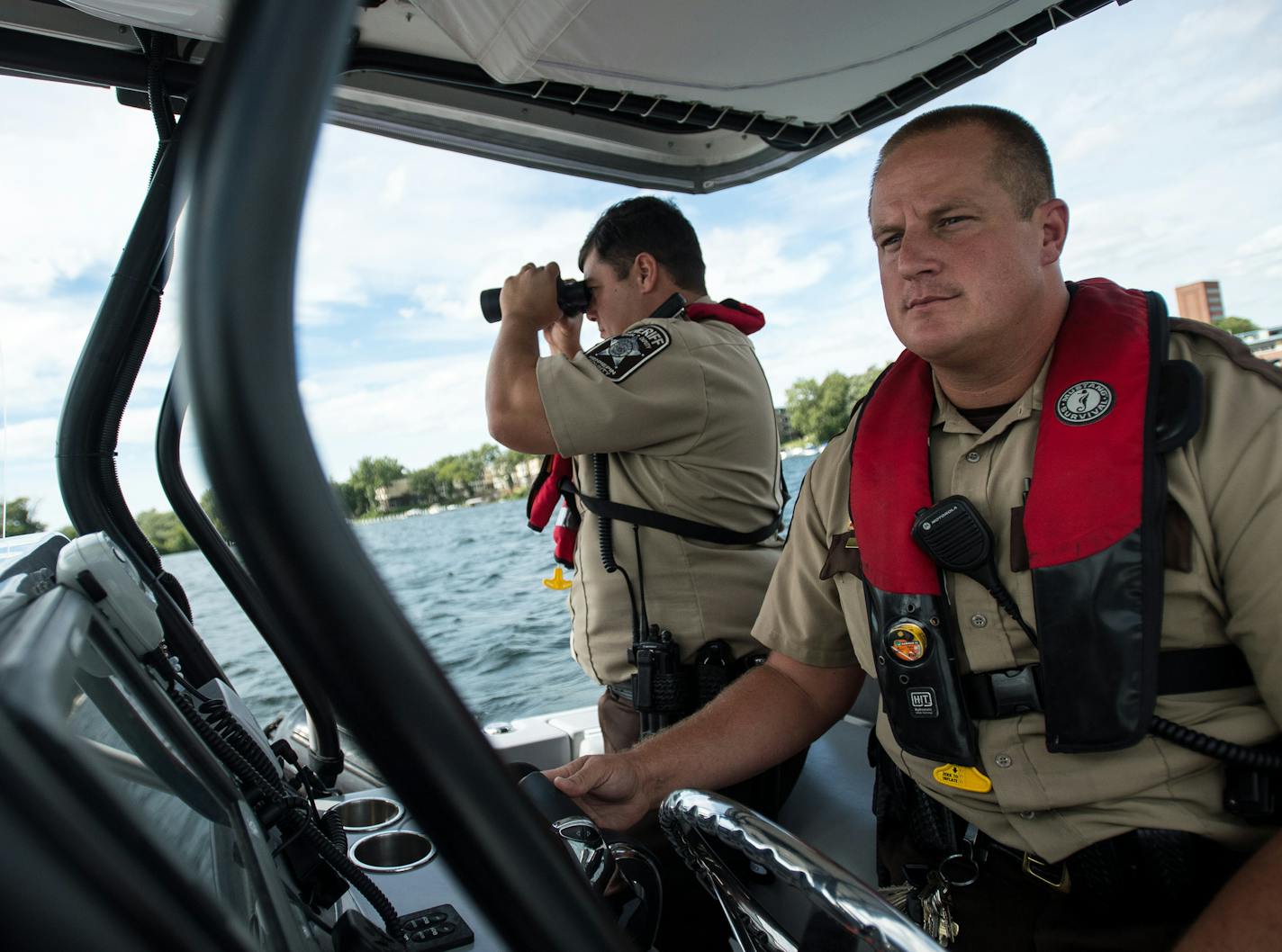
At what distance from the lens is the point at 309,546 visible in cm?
25

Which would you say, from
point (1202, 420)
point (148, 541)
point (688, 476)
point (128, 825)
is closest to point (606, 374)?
point (688, 476)

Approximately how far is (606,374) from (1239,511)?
44.2 inches

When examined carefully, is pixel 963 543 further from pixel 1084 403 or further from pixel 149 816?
pixel 149 816

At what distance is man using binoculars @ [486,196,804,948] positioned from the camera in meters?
1.86

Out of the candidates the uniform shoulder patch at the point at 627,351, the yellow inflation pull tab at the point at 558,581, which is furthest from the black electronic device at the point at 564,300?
the yellow inflation pull tab at the point at 558,581

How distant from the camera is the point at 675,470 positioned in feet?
6.40

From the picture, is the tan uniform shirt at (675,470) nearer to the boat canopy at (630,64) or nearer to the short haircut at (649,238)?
the short haircut at (649,238)

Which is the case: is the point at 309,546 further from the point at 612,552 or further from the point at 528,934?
the point at 612,552

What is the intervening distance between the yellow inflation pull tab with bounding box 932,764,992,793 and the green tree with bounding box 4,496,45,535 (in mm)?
1238

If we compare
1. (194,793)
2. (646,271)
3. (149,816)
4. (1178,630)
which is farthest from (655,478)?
(149,816)

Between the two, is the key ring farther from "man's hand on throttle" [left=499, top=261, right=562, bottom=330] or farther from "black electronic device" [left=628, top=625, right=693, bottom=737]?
"man's hand on throttle" [left=499, top=261, right=562, bottom=330]

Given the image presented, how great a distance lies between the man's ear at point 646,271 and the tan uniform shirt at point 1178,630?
1.06m

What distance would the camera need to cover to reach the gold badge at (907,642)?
3.96 ft

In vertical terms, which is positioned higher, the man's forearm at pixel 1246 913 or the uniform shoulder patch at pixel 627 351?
the uniform shoulder patch at pixel 627 351
